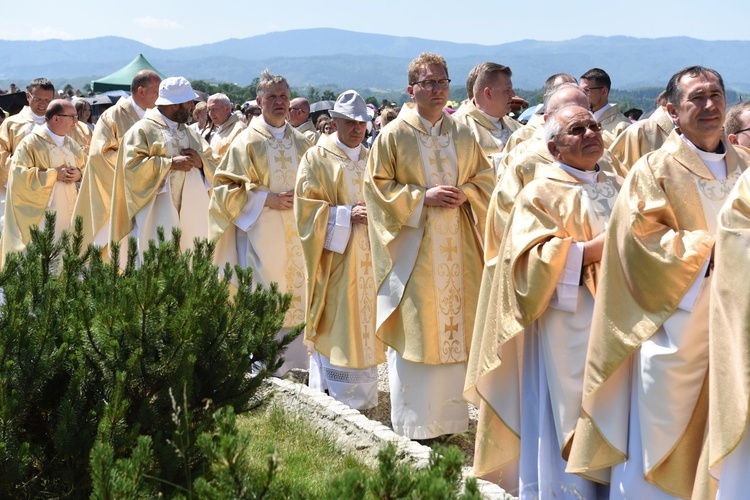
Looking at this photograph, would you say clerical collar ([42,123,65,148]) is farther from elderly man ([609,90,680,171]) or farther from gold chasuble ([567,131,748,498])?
gold chasuble ([567,131,748,498])

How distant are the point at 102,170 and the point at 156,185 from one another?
53.8 inches

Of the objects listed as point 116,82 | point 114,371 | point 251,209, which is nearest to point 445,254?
point 251,209

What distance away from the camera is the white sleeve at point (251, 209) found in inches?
314

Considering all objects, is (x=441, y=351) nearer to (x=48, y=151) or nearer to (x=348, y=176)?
(x=348, y=176)

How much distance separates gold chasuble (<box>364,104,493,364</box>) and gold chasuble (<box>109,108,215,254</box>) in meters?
3.37

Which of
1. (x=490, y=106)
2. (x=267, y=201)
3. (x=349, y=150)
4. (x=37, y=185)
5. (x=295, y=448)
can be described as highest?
(x=490, y=106)

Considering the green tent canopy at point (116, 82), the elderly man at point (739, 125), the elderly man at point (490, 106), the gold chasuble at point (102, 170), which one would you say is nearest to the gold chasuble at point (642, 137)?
the elderly man at point (490, 106)

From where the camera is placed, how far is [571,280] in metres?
4.57

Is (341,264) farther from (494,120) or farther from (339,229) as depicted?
(494,120)

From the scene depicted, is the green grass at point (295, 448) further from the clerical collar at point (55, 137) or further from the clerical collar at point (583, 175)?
the clerical collar at point (55, 137)

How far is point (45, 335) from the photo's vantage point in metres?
3.81

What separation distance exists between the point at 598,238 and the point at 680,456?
1.00 meters

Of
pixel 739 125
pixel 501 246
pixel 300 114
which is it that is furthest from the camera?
pixel 300 114

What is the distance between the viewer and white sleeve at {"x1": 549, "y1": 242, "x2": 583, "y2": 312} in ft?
15.0
